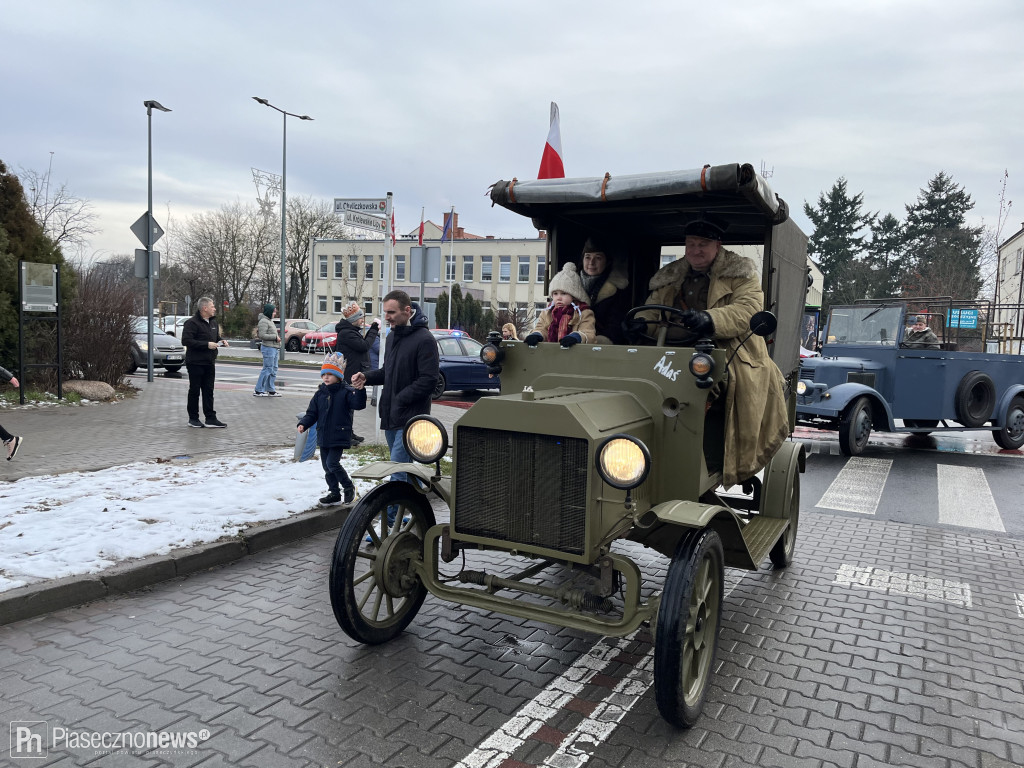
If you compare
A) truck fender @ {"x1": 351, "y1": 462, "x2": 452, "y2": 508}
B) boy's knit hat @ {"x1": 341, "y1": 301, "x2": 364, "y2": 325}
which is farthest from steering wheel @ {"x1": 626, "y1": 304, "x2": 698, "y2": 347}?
boy's knit hat @ {"x1": 341, "y1": 301, "x2": 364, "y2": 325}

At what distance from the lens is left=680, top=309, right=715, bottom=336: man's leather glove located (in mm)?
4152

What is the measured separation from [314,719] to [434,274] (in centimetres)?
903

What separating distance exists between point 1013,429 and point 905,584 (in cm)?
911

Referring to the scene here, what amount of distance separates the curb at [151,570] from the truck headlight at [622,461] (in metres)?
3.32

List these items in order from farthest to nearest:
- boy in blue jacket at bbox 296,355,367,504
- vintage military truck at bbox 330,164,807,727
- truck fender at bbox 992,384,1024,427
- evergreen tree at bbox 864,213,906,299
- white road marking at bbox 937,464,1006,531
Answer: evergreen tree at bbox 864,213,906,299, truck fender at bbox 992,384,1024,427, white road marking at bbox 937,464,1006,531, boy in blue jacket at bbox 296,355,367,504, vintage military truck at bbox 330,164,807,727

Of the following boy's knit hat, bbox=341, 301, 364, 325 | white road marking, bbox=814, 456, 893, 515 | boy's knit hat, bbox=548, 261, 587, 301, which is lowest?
white road marking, bbox=814, 456, 893, 515

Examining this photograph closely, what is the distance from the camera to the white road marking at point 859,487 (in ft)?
26.4

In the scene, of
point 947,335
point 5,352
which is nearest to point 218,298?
point 5,352

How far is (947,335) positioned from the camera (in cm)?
1270

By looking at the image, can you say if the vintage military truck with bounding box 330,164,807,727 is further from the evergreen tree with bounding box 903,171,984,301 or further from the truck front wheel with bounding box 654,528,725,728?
the evergreen tree with bounding box 903,171,984,301

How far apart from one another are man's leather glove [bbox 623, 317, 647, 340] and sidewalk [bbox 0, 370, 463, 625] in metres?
3.11

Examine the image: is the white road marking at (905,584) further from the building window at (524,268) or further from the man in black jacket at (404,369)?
the building window at (524,268)

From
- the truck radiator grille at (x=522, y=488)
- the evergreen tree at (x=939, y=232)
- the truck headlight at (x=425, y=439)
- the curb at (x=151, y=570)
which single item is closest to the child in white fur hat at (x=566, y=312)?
the truck headlight at (x=425, y=439)

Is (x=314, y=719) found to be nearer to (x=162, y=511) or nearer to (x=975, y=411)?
(x=162, y=511)
